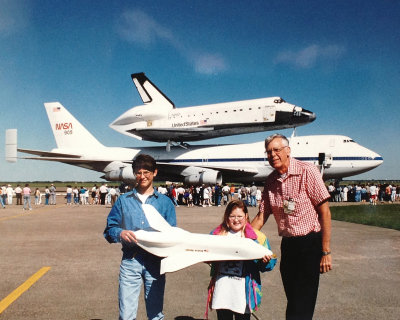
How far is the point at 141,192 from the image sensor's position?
10.8 ft

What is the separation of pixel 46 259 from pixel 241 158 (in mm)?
21493

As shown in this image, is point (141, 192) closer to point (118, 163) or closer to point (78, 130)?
point (118, 163)


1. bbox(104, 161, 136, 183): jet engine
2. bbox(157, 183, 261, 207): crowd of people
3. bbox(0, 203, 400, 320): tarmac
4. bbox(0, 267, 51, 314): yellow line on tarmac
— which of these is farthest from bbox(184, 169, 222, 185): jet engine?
bbox(0, 267, 51, 314): yellow line on tarmac

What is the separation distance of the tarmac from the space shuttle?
1823cm

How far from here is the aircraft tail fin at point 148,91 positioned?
32.7 metres

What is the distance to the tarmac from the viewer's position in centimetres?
411

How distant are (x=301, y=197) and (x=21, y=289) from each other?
4.10 meters

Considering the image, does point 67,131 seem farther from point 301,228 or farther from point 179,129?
point 301,228

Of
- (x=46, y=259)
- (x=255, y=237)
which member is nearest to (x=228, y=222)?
(x=255, y=237)

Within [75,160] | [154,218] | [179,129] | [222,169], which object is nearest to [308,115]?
[222,169]

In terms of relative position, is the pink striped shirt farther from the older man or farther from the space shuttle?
the space shuttle

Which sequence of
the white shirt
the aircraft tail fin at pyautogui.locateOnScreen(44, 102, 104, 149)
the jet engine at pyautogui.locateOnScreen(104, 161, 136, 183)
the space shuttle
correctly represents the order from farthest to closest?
the aircraft tail fin at pyautogui.locateOnScreen(44, 102, 104, 149) → the jet engine at pyautogui.locateOnScreen(104, 161, 136, 183) → the space shuttle → the white shirt

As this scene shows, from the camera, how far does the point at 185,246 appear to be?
321 cm

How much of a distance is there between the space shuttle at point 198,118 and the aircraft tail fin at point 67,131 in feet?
8.61
